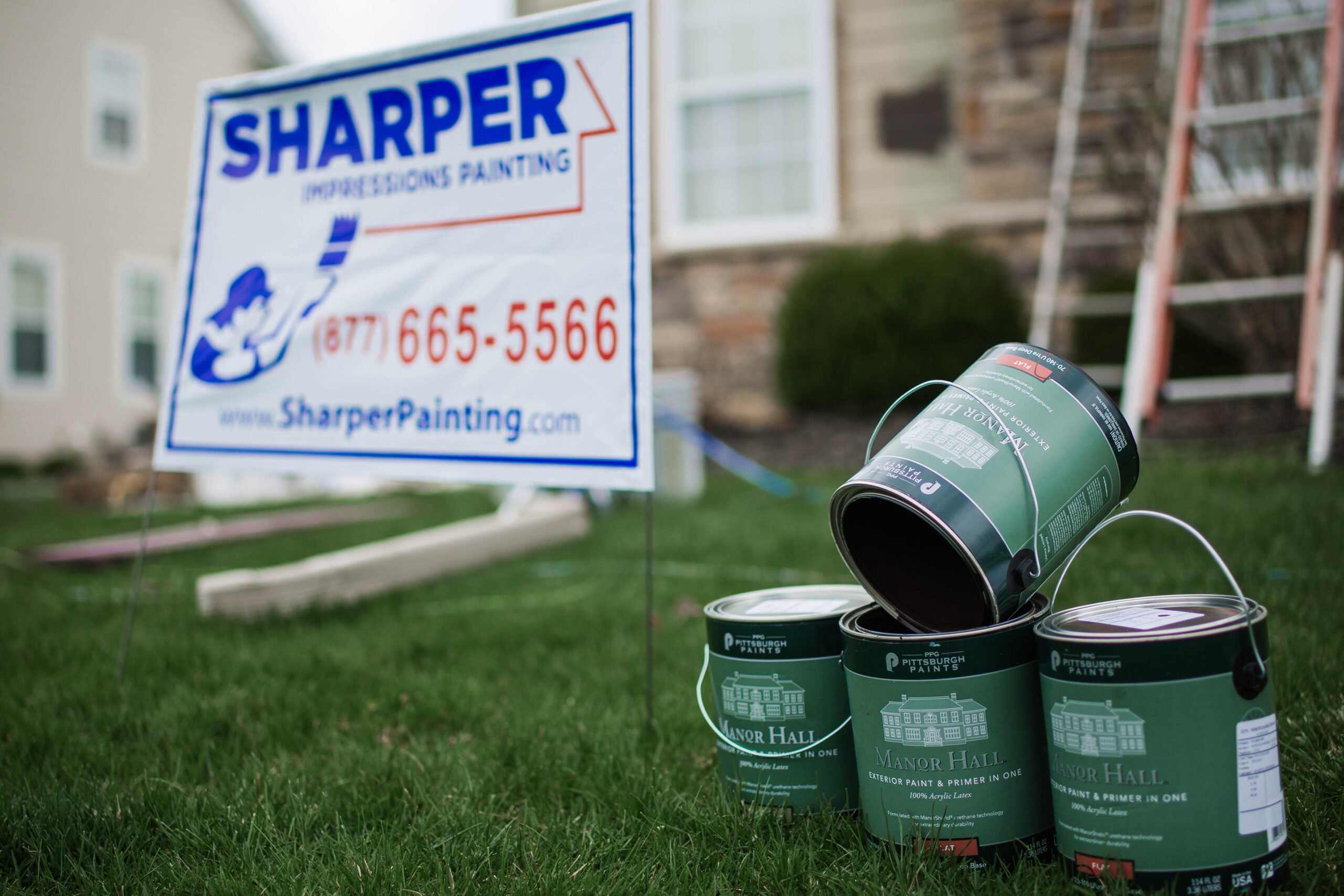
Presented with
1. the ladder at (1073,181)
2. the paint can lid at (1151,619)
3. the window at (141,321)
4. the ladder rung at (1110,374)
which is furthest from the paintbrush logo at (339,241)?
the window at (141,321)

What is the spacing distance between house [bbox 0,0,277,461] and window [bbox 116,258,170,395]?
20 millimetres

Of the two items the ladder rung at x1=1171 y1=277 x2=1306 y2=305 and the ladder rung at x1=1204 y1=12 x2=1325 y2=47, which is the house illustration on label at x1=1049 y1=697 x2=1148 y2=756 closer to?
the ladder rung at x1=1171 y1=277 x2=1306 y2=305

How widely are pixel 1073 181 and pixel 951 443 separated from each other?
22.6ft

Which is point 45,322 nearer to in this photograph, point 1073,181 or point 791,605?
point 1073,181

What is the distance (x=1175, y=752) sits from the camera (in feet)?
4.22

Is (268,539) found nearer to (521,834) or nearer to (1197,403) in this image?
(521,834)

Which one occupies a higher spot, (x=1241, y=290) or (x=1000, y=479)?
(x=1241, y=290)

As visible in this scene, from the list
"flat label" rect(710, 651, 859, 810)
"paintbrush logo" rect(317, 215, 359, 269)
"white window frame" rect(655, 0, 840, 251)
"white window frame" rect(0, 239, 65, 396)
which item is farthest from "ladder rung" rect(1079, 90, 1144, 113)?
"white window frame" rect(0, 239, 65, 396)

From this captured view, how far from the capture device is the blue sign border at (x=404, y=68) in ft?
7.63

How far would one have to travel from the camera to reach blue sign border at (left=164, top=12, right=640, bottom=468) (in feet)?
7.63

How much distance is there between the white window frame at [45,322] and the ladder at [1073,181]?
14962mm

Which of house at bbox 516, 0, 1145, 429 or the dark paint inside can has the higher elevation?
house at bbox 516, 0, 1145, 429

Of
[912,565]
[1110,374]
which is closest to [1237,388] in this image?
[1110,374]

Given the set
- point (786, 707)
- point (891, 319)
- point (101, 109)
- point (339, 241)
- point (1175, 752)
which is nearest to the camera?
point (1175, 752)
